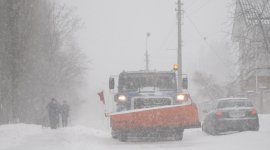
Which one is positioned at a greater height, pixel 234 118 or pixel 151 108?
pixel 151 108

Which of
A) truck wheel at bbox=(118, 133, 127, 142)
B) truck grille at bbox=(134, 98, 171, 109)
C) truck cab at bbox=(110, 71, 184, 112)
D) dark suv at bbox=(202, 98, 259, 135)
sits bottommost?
truck wheel at bbox=(118, 133, 127, 142)

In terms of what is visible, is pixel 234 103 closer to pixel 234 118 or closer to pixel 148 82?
pixel 234 118

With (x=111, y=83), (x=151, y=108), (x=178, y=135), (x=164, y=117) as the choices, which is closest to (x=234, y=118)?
(x=178, y=135)

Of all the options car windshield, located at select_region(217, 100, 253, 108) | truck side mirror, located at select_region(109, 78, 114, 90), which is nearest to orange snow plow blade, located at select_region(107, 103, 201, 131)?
truck side mirror, located at select_region(109, 78, 114, 90)

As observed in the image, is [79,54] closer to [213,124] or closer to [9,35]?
[9,35]

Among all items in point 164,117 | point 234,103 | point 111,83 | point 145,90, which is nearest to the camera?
point 164,117

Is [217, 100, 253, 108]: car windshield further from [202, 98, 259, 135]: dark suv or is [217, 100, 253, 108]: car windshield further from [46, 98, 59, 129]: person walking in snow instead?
[46, 98, 59, 129]: person walking in snow

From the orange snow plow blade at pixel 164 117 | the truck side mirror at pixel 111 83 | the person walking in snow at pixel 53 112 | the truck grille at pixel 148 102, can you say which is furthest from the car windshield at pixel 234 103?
the person walking in snow at pixel 53 112

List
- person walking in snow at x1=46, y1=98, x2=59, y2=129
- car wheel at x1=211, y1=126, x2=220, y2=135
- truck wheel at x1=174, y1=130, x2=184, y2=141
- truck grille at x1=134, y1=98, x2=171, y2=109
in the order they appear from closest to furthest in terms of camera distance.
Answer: truck wheel at x1=174, y1=130, x2=184, y2=141 → truck grille at x1=134, y1=98, x2=171, y2=109 → car wheel at x1=211, y1=126, x2=220, y2=135 → person walking in snow at x1=46, y1=98, x2=59, y2=129

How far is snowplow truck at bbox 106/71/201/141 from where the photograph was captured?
460 inches

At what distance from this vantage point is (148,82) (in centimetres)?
1434

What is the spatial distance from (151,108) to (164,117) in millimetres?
488

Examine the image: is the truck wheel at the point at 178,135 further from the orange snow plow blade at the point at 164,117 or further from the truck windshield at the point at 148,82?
the truck windshield at the point at 148,82

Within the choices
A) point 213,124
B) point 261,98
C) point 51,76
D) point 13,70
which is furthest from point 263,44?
point 51,76
